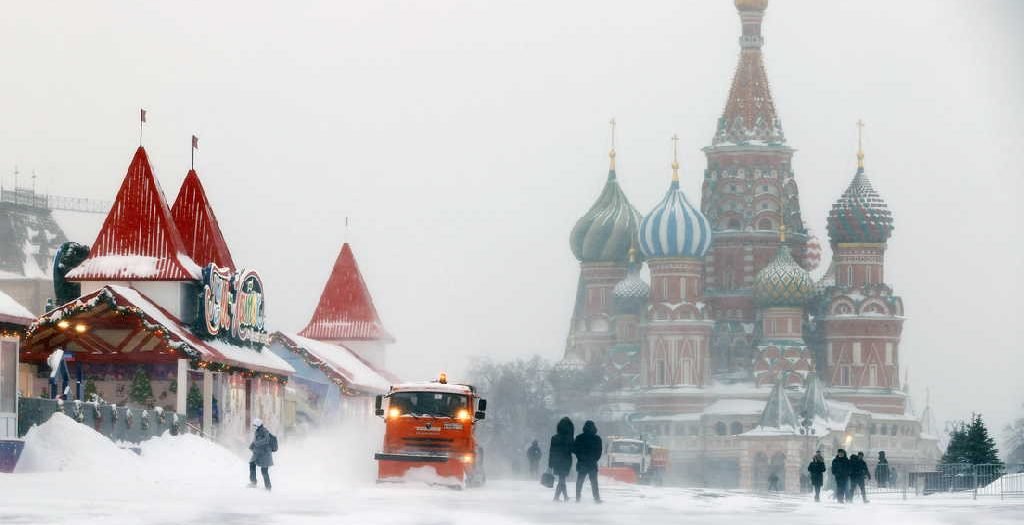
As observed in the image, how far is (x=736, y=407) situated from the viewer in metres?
Result: 171

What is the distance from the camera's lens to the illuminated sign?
6122 cm

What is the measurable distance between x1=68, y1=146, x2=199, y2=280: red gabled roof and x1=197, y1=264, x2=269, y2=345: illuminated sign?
3.22 feet

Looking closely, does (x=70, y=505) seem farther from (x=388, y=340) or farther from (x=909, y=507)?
(x=388, y=340)

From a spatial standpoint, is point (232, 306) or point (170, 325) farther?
point (232, 306)

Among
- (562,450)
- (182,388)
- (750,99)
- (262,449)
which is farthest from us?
(750,99)

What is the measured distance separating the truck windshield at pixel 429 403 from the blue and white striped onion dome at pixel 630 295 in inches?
5378

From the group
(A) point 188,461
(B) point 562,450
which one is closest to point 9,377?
(A) point 188,461

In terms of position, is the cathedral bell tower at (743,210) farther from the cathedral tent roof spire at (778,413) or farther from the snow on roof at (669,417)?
the cathedral tent roof spire at (778,413)

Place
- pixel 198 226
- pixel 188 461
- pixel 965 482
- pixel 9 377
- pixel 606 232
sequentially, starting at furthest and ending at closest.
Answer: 1. pixel 606 232
2. pixel 198 226
3. pixel 965 482
4. pixel 188 461
5. pixel 9 377

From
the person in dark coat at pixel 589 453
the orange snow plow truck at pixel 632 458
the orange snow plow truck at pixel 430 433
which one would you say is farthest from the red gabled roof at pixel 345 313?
the person in dark coat at pixel 589 453

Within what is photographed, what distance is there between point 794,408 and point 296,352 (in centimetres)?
9154

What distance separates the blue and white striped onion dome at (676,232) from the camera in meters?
174

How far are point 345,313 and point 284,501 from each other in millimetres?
64903

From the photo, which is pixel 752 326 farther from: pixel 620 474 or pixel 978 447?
pixel 620 474
